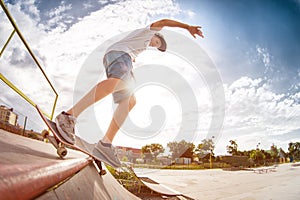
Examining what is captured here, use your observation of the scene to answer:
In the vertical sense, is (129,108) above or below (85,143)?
above

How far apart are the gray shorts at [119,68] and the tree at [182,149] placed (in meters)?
27.5

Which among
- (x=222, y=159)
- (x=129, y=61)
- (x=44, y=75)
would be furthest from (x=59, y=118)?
(x=222, y=159)

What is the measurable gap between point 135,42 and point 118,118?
2.49ft

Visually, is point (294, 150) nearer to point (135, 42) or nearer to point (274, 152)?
point (274, 152)

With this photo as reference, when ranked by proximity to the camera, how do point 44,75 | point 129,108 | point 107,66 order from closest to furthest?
point 107,66, point 129,108, point 44,75

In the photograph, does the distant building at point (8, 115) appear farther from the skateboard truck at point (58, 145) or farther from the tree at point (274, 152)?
the tree at point (274, 152)

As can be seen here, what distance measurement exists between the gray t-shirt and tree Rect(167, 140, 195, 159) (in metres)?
27.4

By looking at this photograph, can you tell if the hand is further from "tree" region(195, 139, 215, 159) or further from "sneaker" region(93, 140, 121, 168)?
"tree" region(195, 139, 215, 159)

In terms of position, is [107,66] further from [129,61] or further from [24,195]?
[24,195]

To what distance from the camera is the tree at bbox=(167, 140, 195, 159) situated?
29044 millimetres

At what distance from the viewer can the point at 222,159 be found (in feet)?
94.1

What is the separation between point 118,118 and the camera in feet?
5.74

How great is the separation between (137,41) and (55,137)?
1251 millimetres

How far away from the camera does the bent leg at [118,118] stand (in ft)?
5.45
